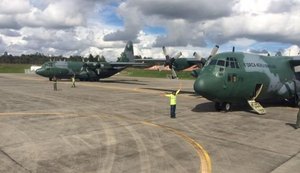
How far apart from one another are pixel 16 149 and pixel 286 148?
948cm

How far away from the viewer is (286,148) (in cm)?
1234

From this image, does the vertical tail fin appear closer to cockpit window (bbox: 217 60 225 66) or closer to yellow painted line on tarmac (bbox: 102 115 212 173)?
cockpit window (bbox: 217 60 225 66)

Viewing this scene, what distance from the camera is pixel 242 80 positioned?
20438mm

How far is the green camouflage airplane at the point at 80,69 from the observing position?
53.8 metres

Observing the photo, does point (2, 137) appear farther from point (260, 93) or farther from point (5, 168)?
point (260, 93)

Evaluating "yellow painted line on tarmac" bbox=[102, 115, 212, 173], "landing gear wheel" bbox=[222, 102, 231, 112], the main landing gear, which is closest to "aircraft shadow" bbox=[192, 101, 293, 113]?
the main landing gear

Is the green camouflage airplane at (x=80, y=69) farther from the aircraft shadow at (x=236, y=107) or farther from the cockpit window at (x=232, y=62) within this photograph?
the cockpit window at (x=232, y=62)

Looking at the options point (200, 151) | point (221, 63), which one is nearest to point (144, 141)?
point (200, 151)

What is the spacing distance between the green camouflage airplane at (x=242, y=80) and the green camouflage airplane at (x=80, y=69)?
32980mm

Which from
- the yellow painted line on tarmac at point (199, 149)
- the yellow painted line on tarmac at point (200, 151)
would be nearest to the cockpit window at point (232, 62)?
the yellow painted line on tarmac at point (199, 149)

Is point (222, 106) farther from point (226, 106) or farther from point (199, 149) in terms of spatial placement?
point (199, 149)

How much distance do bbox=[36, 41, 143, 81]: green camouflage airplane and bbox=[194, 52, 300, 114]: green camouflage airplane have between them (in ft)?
108

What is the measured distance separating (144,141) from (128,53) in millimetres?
55851

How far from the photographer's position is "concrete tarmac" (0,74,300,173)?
9.77 meters
